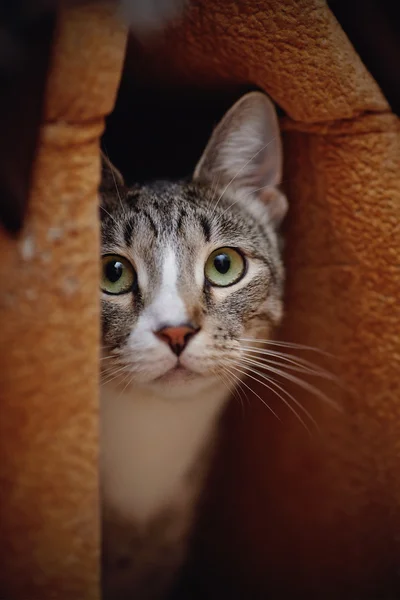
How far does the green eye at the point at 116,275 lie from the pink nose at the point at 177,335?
18 cm

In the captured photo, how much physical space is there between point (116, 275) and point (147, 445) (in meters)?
0.42

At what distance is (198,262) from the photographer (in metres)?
1.26

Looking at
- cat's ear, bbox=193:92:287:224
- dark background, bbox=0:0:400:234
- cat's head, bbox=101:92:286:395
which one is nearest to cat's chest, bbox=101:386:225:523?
cat's head, bbox=101:92:286:395

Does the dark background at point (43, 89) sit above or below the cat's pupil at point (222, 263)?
above

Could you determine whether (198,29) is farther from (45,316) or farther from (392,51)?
(45,316)

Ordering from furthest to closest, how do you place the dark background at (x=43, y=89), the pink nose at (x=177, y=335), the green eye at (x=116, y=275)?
the green eye at (x=116, y=275) → the pink nose at (x=177, y=335) → the dark background at (x=43, y=89)

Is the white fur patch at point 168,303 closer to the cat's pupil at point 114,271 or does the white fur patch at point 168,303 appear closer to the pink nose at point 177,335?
the pink nose at point 177,335

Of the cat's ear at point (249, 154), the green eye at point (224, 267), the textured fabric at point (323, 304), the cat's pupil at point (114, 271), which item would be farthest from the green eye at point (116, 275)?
the textured fabric at point (323, 304)

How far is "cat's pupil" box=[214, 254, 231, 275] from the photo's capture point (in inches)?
51.5

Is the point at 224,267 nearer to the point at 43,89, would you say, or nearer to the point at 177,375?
the point at 177,375

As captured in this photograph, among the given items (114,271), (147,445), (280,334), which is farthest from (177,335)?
(280,334)

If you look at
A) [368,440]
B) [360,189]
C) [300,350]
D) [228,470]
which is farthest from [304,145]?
[228,470]

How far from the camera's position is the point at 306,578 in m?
1.47

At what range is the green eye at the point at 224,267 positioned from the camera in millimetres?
1297
